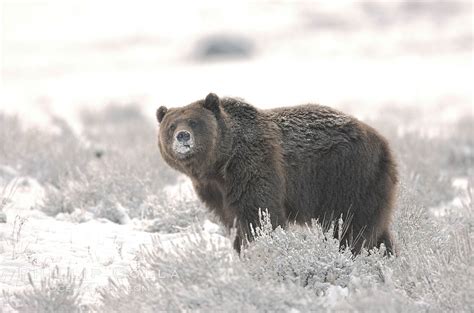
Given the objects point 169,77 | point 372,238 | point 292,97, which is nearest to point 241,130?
point 372,238

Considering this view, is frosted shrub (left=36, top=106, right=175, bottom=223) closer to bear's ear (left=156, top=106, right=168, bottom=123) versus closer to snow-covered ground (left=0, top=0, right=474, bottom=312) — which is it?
snow-covered ground (left=0, top=0, right=474, bottom=312)

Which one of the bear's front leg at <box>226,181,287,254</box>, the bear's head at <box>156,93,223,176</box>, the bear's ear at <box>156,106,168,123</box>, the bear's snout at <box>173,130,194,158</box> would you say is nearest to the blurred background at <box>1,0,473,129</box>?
the bear's ear at <box>156,106,168,123</box>

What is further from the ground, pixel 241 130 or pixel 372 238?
pixel 241 130

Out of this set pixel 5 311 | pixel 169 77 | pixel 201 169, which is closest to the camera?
pixel 5 311

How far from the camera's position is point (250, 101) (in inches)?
987

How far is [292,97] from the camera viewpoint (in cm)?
2680

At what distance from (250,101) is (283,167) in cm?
1838

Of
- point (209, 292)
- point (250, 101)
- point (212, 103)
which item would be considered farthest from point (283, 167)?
point (250, 101)

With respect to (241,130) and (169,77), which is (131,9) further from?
(241,130)

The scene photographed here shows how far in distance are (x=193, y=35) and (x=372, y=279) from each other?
64.8 metres

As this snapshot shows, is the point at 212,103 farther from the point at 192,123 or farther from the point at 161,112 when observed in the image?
the point at 161,112

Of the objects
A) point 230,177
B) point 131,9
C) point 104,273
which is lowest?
point 104,273

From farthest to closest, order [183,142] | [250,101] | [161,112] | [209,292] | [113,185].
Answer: [250,101] < [113,185] < [161,112] < [183,142] < [209,292]

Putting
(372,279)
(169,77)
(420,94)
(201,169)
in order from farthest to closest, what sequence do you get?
(169,77)
(420,94)
(201,169)
(372,279)
